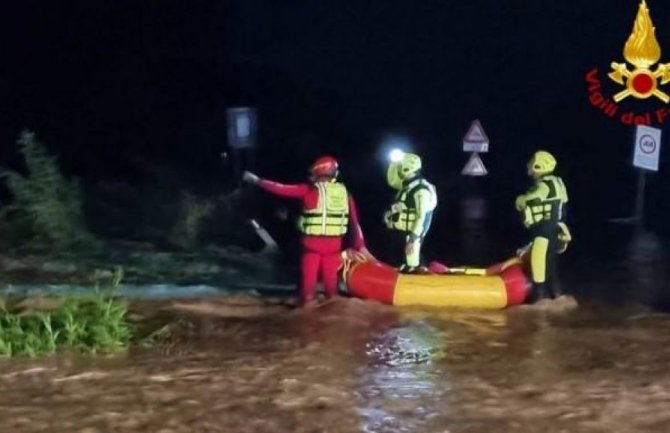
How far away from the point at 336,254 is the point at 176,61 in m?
12.8

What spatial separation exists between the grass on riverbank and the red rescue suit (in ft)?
5.43

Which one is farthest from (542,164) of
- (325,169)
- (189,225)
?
(189,225)

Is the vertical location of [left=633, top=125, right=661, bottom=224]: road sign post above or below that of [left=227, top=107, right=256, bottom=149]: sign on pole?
below

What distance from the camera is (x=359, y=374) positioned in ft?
32.6

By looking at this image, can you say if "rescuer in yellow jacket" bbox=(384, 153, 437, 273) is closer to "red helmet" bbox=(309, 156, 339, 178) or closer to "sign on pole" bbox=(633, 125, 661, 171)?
"red helmet" bbox=(309, 156, 339, 178)

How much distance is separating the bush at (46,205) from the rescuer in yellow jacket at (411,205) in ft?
14.9

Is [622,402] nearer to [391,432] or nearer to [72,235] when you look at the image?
[391,432]

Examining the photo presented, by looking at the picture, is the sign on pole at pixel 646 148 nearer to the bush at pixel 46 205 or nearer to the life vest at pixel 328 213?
the bush at pixel 46 205

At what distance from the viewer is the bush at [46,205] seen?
51.6 feet

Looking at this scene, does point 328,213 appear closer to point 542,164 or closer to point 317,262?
point 317,262

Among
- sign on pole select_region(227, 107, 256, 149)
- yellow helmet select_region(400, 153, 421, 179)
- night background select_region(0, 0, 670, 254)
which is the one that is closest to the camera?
yellow helmet select_region(400, 153, 421, 179)

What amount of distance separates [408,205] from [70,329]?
3291 millimetres

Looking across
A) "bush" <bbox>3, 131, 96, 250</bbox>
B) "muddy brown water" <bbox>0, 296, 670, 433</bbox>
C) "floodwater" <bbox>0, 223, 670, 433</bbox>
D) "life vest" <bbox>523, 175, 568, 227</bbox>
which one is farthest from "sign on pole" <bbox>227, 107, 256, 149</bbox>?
"life vest" <bbox>523, 175, 568, 227</bbox>

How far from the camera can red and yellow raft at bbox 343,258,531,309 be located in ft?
39.9
